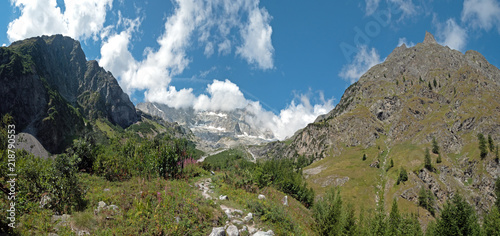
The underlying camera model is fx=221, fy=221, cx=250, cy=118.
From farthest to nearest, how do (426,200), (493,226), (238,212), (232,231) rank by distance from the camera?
(426,200) < (493,226) < (238,212) < (232,231)

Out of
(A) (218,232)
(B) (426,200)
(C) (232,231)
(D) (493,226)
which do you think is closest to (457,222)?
(D) (493,226)

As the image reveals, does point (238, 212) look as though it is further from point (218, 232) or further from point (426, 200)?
point (426, 200)

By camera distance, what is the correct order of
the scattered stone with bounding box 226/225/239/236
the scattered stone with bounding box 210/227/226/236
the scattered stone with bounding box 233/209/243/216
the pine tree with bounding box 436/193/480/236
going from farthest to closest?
the pine tree with bounding box 436/193/480/236 → the scattered stone with bounding box 233/209/243/216 → the scattered stone with bounding box 226/225/239/236 → the scattered stone with bounding box 210/227/226/236

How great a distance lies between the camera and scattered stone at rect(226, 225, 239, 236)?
612 inches

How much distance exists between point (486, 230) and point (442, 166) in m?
116

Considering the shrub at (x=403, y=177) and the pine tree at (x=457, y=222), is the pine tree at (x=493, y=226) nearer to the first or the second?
the pine tree at (x=457, y=222)

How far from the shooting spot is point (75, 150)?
28.2 meters

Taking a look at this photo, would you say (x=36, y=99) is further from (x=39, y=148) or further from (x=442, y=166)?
(x=442, y=166)

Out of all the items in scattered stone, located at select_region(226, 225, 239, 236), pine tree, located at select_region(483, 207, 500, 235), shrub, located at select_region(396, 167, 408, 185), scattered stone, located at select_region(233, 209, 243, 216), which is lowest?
pine tree, located at select_region(483, 207, 500, 235)

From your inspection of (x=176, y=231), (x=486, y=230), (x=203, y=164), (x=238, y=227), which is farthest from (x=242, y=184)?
(x=486, y=230)

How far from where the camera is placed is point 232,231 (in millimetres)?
15719

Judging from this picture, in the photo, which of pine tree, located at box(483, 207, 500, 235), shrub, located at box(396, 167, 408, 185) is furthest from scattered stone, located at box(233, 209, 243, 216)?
shrub, located at box(396, 167, 408, 185)

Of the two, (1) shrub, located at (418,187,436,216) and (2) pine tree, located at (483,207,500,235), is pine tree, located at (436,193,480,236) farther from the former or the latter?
(1) shrub, located at (418,187,436,216)

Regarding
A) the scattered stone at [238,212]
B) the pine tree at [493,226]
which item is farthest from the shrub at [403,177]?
the scattered stone at [238,212]
